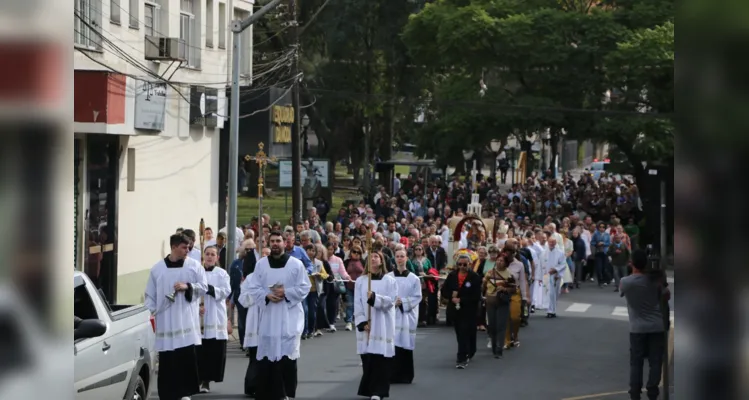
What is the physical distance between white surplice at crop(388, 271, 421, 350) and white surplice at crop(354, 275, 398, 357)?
25 centimetres

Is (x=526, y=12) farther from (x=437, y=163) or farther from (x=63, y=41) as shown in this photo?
(x=63, y=41)

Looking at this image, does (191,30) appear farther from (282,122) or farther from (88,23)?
(88,23)

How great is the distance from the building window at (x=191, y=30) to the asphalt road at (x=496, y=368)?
9540mm

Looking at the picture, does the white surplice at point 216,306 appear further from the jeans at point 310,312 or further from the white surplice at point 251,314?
the jeans at point 310,312

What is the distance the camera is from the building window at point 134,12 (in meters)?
25.0

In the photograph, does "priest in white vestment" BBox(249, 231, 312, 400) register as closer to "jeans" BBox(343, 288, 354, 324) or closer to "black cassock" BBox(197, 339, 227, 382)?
"black cassock" BBox(197, 339, 227, 382)

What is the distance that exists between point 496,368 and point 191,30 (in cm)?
1430

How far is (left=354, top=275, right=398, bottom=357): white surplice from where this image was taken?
49.1 ft

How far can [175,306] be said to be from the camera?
13250 millimetres

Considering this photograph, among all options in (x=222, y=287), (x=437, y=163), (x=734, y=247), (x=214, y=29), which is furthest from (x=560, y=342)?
(x=437, y=163)

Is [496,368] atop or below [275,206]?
below

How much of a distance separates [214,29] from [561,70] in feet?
56.2

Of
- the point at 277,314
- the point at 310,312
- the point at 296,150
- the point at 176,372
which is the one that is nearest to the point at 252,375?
the point at 277,314

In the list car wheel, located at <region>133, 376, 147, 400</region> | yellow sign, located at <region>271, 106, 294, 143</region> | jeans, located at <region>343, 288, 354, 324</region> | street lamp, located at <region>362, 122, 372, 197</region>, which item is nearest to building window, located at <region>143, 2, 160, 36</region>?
jeans, located at <region>343, 288, 354, 324</region>
